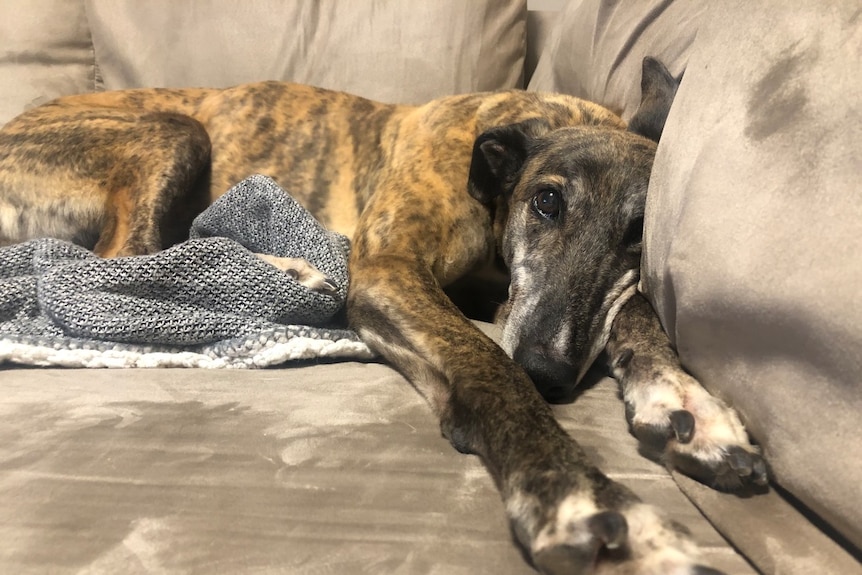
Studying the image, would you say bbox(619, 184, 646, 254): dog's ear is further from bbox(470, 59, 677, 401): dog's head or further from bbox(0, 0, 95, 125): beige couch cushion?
bbox(0, 0, 95, 125): beige couch cushion

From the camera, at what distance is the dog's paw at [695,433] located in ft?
2.59

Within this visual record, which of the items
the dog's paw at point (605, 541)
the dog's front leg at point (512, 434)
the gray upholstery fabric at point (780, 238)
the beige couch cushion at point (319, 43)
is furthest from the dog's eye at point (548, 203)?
the beige couch cushion at point (319, 43)

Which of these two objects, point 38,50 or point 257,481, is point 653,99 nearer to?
point 257,481

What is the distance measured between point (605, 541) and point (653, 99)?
1.21 metres

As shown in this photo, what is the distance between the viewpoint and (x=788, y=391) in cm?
73

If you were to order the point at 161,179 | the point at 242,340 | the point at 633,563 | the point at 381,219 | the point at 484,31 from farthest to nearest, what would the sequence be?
1. the point at 484,31
2. the point at 161,179
3. the point at 381,219
4. the point at 242,340
5. the point at 633,563

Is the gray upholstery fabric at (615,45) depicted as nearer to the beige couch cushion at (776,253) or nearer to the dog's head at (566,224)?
the dog's head at (566,224)

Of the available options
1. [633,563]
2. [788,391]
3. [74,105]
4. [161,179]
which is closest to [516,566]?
[633,563]

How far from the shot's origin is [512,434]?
0.83 meters

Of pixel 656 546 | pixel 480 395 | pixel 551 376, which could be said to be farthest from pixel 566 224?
pixel 656 546

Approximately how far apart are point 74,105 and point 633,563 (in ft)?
7.20

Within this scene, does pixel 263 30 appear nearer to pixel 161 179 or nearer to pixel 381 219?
pixel 161 179

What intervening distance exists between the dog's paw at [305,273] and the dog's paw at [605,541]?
0.78 meters

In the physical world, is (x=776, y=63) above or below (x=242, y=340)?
above
